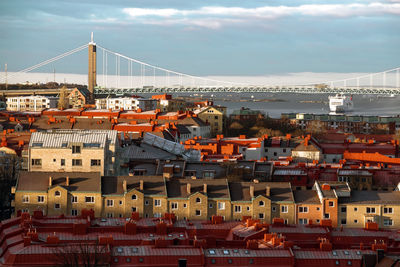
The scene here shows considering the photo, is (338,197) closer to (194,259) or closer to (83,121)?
(194,259)

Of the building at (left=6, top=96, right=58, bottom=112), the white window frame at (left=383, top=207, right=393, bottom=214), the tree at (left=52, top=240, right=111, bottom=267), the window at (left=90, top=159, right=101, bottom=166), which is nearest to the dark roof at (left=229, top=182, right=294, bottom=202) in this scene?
the white window frame at (left=383, top=207, right=393, bottom=214)

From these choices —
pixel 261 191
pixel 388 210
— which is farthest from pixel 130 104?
pixel 388 210

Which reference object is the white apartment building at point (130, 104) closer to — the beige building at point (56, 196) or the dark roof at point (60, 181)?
the dark roof at point (60, 181)

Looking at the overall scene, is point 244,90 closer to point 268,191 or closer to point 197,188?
point 197,188

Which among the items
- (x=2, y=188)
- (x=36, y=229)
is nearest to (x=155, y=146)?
(x=2, y=188)

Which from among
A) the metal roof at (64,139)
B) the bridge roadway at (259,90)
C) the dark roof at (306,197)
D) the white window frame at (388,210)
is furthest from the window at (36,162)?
the bridge roadway at (259,90)

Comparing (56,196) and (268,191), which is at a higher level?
(268,191)
